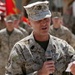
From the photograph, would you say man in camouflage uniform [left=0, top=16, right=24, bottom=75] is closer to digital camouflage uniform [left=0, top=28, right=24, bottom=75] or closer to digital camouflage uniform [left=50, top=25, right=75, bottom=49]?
digital camouflage uniform [left=0, top=28, right=24, bottom=75]

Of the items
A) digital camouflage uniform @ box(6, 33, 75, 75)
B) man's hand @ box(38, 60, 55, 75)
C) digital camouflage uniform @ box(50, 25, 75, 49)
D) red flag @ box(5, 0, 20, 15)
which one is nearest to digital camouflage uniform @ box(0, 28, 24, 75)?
digital camouflage uniform @ box(50, 25, 75, 49)

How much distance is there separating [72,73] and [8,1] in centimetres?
1050

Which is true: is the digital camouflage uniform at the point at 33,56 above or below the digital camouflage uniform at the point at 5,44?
above

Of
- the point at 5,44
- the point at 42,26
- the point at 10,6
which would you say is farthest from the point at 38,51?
the point at 10,6

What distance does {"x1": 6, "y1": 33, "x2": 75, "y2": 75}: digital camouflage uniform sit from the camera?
3750 mm

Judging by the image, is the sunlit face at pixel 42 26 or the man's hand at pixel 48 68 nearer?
the man's hand at pixel 48 68

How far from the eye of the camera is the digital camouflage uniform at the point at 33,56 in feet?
12.3

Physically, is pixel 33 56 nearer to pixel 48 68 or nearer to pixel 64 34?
pixel 48 68

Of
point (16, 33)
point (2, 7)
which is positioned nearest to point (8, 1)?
point (2, 7)

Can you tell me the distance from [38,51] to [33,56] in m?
0.07

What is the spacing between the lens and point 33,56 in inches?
149

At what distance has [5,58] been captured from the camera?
9.41 metres

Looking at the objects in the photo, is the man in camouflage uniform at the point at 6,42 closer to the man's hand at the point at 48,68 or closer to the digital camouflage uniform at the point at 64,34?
the digital camouflage uniform at the point at 64,34

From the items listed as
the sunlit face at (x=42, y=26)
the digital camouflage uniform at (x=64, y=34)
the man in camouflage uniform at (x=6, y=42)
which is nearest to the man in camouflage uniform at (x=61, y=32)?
the digital camouflage uniform at (x=64, y=34)
